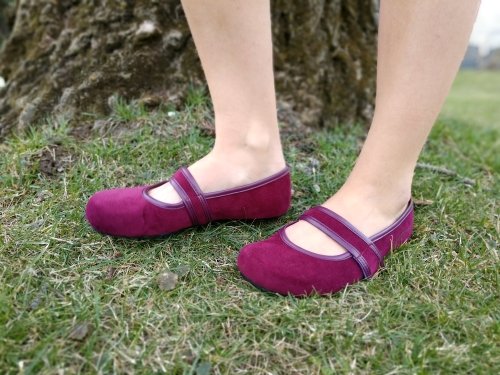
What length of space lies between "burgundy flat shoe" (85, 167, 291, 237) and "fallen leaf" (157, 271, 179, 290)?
0.39ft

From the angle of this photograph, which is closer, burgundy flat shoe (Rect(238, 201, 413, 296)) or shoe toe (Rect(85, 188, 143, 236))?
burgundy flat shoe (Rect(238, 201, 413, 296))

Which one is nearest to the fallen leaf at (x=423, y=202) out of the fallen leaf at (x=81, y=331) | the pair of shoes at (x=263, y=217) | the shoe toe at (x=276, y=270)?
the pair of shoes at (x=263, y=217)

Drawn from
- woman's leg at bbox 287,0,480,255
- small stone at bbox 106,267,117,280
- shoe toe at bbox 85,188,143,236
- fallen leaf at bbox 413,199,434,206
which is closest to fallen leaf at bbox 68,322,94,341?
small stone at bbox 106,267,117,280

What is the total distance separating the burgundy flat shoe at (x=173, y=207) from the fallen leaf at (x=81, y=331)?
0.27 metres

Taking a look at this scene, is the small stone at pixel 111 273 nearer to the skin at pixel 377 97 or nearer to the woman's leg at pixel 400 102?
the skin at pixel 377 97

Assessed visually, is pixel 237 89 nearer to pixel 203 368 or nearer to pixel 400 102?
pixel 400 102

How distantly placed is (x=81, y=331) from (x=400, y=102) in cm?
67

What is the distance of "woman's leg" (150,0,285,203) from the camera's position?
1.01m

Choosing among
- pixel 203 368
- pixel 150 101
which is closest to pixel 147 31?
pixel 150 101

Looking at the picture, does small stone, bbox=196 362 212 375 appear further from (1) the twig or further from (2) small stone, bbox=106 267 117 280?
(1) the twig

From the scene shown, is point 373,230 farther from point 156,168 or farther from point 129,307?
point 156,168

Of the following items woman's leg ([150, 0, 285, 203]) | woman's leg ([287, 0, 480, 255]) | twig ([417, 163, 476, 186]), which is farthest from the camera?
twig ([417, 163, 476, 186])

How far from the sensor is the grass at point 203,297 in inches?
31.9

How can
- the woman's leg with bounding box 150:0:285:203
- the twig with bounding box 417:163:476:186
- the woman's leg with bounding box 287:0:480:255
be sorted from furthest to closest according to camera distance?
the twig with bounding box 417:163:476:186
the woman's leg with bounding box 150:0:285:203
the woman's leg with bounding box 287:0:480:255
